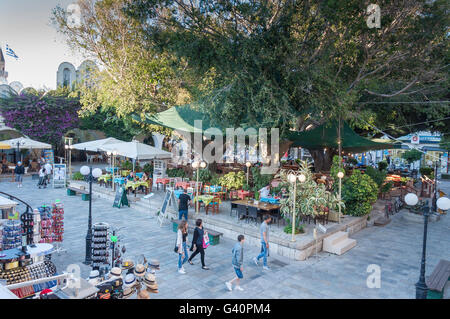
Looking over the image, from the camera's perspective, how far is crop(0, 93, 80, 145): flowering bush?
85.5 feet

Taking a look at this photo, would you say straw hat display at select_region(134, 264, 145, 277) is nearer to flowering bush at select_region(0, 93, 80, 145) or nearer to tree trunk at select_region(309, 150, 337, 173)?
tree trunk at select_region(309, 150, 337, 173)

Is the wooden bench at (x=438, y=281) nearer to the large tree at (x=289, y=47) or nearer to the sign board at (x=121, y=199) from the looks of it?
the large tree at (x=289, y=47)

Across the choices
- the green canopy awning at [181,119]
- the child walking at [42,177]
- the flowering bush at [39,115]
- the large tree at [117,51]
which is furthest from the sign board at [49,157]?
the green canopy awning at [181,119]

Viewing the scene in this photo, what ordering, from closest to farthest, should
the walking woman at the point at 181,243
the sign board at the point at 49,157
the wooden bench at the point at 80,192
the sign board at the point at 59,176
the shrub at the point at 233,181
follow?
the walking woman at the point at 181,243 < the shrub at the point at 233,181 < the wooden bench at the point at 80,192 < the sign board at the point at 59,176 < the sign board at the point at 49,157

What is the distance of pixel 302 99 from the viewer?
12289 millimetres

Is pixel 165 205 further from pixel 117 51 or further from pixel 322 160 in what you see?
pixel 322 160

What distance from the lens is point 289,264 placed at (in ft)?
26.3

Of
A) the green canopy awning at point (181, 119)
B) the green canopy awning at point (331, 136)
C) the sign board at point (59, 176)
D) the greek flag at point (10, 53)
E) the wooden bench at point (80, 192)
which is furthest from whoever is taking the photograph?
the greek flag at point (10, 53)

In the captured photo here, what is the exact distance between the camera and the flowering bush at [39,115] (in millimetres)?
26058

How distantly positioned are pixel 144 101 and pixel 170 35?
13.1 ft

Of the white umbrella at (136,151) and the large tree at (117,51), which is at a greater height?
the large tree at (117,51)

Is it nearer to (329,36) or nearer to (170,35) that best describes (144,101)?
(170,35)

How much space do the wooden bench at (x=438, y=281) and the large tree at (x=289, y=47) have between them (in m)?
6.36

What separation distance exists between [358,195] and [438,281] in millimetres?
5154
